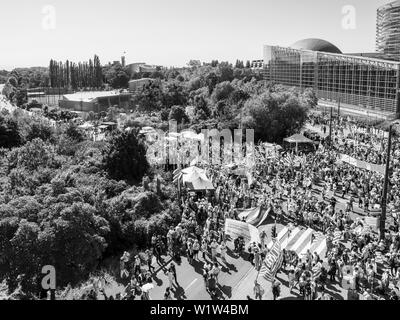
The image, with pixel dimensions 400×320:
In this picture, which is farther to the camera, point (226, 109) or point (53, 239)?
point (226, 109)

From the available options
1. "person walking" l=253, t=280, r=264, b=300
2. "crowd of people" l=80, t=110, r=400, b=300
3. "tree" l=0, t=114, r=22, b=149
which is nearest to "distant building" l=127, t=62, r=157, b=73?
"tree" l=0, t=114, r=22, b=149

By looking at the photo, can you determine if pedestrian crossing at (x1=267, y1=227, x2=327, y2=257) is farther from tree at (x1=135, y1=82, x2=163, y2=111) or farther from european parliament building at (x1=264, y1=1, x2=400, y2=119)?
tree at (x1=135, y1=82, x2=163, y2=111)

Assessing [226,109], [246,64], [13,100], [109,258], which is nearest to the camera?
[109,258]

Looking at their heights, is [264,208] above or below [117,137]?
below

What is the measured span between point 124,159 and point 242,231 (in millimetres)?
Result: 9486

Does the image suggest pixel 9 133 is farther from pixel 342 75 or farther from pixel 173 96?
pixel 342 75

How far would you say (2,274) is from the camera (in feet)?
43.0

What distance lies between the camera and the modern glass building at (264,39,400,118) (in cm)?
5391

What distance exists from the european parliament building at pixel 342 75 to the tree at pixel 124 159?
39.2 metres

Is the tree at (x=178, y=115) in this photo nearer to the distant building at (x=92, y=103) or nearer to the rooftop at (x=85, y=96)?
the distant building at (x=92, y=103)
